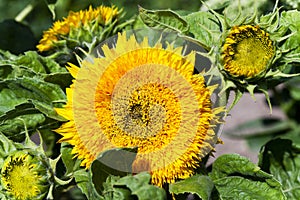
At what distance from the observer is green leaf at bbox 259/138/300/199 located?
120 cm

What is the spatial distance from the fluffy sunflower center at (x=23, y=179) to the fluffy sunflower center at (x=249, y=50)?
338mm

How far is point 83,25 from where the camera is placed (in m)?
1.14

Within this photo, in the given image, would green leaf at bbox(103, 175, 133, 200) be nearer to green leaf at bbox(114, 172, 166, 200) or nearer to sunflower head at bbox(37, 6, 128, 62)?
green leaf at bbox(114, 172, 166, 200)

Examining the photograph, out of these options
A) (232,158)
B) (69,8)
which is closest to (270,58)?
Answer: (232,158)

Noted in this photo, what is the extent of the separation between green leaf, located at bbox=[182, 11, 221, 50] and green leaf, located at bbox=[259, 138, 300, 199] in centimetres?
29

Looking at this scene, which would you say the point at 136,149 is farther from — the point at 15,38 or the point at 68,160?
the point at 15,38

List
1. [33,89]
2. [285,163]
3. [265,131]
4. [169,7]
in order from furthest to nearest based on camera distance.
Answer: [265,131], [169,7], [285,163], [33,89]

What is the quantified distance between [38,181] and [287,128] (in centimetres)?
150

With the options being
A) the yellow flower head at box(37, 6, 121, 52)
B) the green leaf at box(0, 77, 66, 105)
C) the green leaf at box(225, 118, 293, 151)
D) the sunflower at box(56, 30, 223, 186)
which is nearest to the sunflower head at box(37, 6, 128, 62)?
the yellow flower head at box(37, 6, 121, 52)

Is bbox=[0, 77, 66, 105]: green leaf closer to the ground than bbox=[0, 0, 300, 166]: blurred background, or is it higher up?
closer to the ground

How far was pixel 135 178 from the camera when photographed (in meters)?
0.85

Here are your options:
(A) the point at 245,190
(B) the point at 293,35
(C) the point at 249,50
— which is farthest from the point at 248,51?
(A) the point at 245,190

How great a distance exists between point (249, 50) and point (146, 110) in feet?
0.63

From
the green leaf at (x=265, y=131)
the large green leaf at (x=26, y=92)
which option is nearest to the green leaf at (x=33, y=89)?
the large green leaf at (x=26, y=92)
